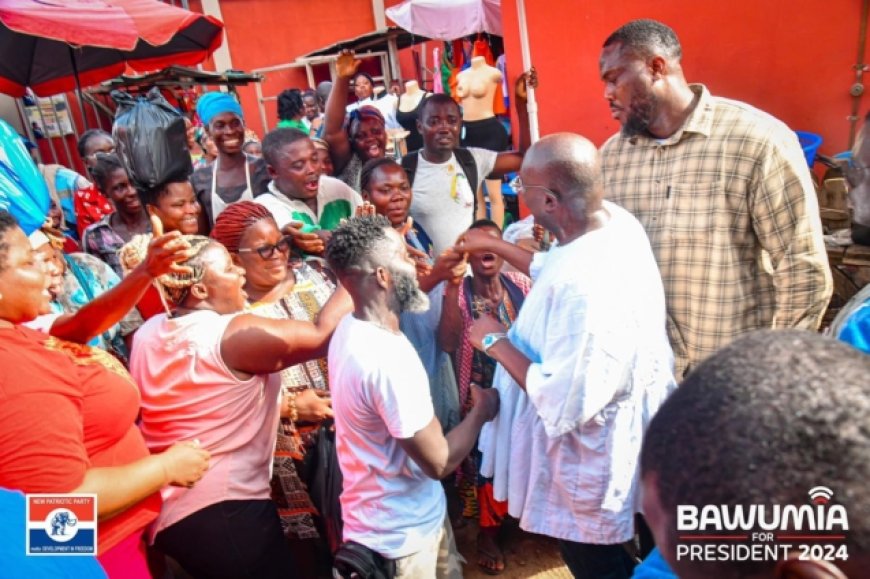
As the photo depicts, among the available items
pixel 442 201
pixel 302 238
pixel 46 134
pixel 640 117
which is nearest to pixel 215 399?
pixel 302 238

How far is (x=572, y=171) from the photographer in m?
1.80

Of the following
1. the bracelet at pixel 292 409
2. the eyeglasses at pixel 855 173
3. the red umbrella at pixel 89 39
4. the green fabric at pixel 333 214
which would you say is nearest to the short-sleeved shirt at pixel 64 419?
the bracelet at pixel 292 409

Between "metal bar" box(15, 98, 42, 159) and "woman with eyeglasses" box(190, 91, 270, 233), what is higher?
"metal bar" box(15, 98, 42, 159)

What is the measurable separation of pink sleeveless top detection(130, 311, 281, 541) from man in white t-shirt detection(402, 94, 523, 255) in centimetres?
174

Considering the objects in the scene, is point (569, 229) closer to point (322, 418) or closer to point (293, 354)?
point (293, 354)

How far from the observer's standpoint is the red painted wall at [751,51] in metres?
3.33

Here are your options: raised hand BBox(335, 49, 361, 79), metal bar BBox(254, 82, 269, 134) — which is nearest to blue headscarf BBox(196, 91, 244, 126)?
raised hand BBox(335, 49, 361, 79)

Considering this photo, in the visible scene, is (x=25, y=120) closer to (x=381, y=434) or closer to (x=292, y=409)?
(x=292, y=409)

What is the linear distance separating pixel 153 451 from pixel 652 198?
241 centimetres

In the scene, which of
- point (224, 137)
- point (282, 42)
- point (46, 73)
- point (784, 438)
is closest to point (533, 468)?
point (784, 438)

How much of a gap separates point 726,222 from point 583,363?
1.13 metres

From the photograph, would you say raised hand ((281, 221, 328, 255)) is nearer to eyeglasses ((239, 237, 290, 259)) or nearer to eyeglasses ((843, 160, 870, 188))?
eyeglasses ((239, 237, 290, 259))

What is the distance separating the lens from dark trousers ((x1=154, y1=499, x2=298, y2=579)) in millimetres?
2014

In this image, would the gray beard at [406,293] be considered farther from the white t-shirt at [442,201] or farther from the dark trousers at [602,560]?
the white t-shirt at [442,201]
